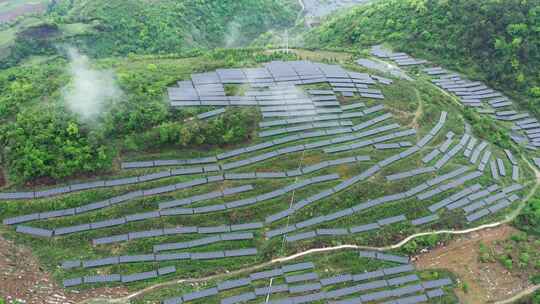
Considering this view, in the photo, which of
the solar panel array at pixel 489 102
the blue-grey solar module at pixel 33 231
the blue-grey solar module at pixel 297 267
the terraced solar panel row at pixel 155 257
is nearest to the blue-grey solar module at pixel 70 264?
the terraced solar panel row at pixel 155 257

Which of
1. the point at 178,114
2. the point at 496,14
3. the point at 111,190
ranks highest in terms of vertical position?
the point at 496,14

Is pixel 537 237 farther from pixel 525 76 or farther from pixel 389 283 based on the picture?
pixel 525 76

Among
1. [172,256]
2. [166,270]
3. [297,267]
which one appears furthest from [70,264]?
[297,267]

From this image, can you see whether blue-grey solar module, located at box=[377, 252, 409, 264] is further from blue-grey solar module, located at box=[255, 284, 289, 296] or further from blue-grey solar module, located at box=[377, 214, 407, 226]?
blue-grey solar module, located at box=[255, 284, 289, 296]

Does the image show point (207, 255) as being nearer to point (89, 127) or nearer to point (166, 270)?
point (166, 270)

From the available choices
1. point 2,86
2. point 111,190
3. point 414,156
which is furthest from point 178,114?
A: point 414,156
